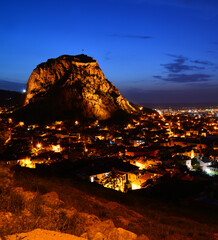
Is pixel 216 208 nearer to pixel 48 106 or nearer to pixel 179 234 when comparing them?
pixel 179 234

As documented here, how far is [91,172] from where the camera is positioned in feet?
50.3

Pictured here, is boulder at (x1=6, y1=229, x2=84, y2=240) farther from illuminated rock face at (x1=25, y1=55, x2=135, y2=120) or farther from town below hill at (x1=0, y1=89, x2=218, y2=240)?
illuminated rock face at (x1=25, y1=55, x2=135, y2=120)

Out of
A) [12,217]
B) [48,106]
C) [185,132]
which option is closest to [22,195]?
[12,217]

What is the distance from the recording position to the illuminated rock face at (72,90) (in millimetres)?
63750

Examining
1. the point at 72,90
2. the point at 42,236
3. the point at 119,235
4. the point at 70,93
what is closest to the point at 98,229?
the point at 119,235

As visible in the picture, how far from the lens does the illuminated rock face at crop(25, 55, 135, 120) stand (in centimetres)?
6375

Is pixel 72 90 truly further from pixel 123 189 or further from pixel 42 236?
pixel 42 236

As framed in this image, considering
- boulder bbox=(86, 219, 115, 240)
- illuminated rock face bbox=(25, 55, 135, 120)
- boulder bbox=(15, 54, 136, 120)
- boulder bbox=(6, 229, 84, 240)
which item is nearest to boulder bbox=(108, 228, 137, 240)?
boulder bbox=(86, 219, 115, 240)

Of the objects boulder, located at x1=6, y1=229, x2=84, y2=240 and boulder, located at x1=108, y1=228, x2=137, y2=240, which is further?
boulder, located at x1=108, y1=228, x2=137, y2=240

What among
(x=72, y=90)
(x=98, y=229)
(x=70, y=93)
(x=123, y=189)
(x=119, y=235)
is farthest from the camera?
(x=72, y=90)

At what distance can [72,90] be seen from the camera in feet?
217

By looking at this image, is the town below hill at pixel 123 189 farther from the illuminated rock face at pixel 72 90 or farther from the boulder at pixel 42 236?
the illuminated rock face at pixel 72 90

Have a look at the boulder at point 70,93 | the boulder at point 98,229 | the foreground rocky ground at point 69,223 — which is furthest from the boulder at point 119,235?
the boulder at point 70,93

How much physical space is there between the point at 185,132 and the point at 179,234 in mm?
44549
